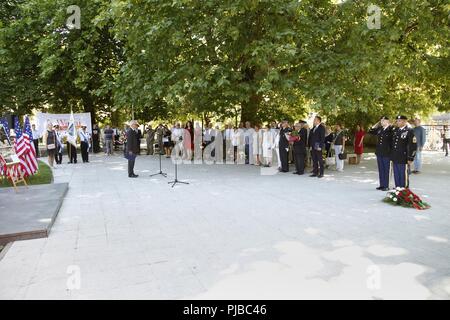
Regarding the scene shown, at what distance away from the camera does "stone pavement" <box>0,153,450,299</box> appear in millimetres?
4629

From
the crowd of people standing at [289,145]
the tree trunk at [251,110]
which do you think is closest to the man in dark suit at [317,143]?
the crowd of people standing at [289,145]

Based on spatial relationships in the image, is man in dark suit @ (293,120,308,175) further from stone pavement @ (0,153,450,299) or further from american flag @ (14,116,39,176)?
american flag @ (14,116,39,176)

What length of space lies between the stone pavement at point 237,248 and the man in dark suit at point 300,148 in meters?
3.58

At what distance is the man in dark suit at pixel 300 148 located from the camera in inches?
566

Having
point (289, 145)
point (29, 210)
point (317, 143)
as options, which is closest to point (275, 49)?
point (317, 143)

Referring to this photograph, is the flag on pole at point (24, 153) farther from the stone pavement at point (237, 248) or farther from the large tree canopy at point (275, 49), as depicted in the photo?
the large tree canopy at point (275, 49)

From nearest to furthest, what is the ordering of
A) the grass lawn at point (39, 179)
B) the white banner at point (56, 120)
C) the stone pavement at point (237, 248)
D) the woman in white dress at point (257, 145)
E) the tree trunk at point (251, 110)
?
the stone pavement at point (237, 248), the grass lawn at point (39, 179), the woman in white dress at point (257, 145), the tree trunk at point (251, 110), the white banner at point (56, 120)

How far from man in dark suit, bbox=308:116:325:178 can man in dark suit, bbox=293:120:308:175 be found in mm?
390

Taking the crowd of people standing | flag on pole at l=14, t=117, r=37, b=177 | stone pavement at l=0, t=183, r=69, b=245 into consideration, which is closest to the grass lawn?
flag on pole at l=14, t=117, r=37, b=177

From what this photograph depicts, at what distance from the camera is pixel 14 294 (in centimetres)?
463

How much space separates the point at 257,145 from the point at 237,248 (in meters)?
11.8
